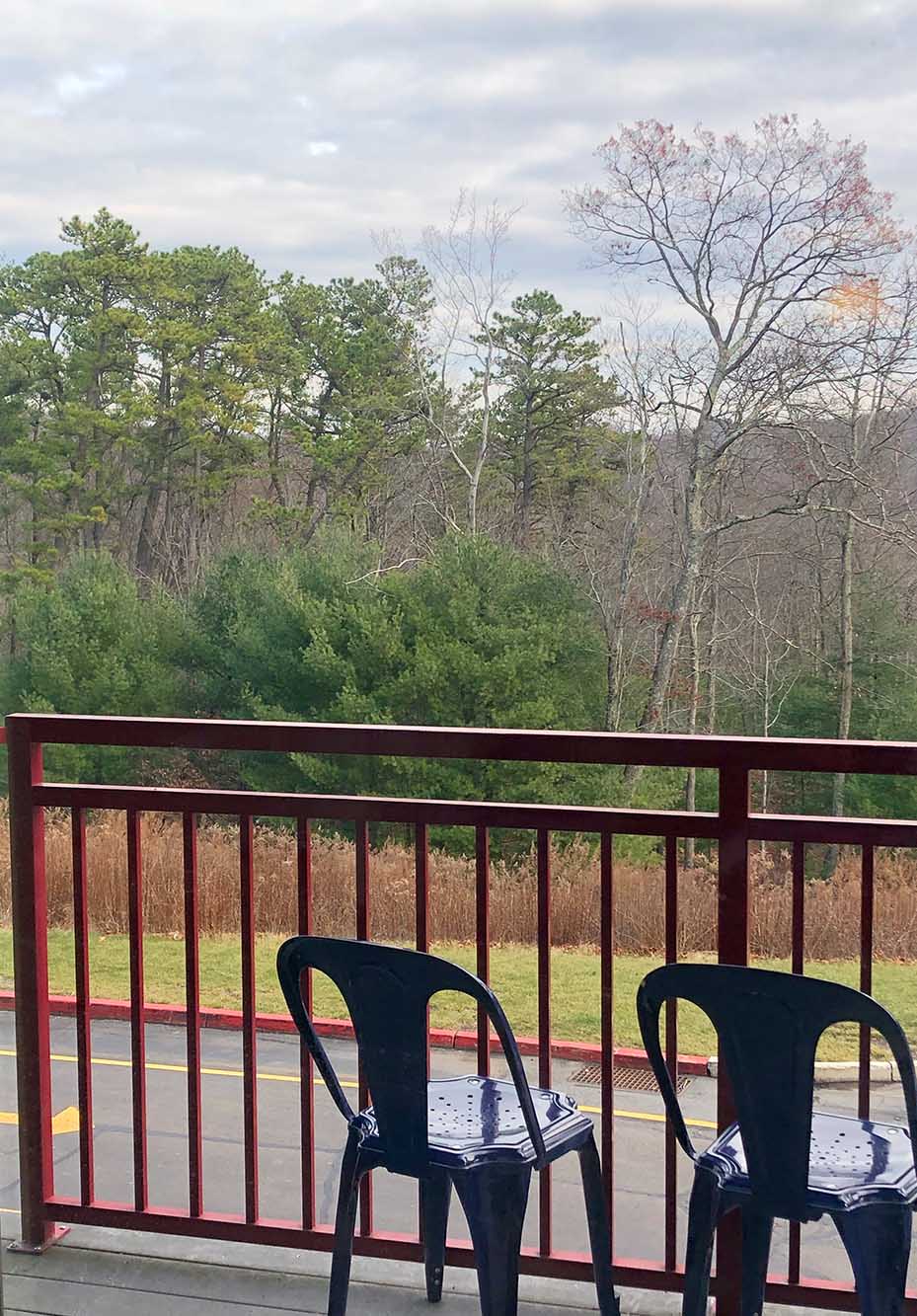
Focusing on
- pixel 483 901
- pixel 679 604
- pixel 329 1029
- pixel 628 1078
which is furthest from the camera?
pixel 679 604

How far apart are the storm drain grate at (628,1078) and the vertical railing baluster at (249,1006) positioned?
2.57 meters

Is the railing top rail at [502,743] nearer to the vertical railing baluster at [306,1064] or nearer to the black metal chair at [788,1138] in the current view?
the vertical railing baluster at [306,1064]

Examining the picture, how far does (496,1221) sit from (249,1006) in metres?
0.59

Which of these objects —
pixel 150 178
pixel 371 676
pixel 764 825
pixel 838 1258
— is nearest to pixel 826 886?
pixel 371 676

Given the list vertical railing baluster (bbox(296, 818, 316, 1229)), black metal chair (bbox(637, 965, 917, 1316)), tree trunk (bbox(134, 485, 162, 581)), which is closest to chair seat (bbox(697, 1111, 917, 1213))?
black metal chair (bbox(637, 965, 917, 1316))

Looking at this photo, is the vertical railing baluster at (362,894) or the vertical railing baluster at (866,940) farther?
the vertical railing baluster at (362,894)

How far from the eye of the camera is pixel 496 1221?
149cm

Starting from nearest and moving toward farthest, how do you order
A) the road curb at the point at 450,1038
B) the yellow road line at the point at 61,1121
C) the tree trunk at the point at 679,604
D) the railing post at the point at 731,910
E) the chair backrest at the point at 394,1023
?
the chair backrest at the point at 394,1023 < the railing post at the point at 731,910 < the yellow road line at the point at 61,1121 < the road curb at the point at 450,1038 < the tree trunk at the point at 679,604

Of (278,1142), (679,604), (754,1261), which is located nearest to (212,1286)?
(754,1261)

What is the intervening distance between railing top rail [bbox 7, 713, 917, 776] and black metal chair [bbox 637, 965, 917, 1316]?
347mm

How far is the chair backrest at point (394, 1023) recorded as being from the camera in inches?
Answer: 56.7

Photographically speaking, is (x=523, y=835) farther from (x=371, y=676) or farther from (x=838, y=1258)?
(x=838, y=1258)

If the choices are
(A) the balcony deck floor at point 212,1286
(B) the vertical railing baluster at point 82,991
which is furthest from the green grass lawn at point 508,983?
(B) the vertical railing baluster at point 82,991

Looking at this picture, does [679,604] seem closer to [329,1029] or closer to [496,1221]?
[329,1029]
